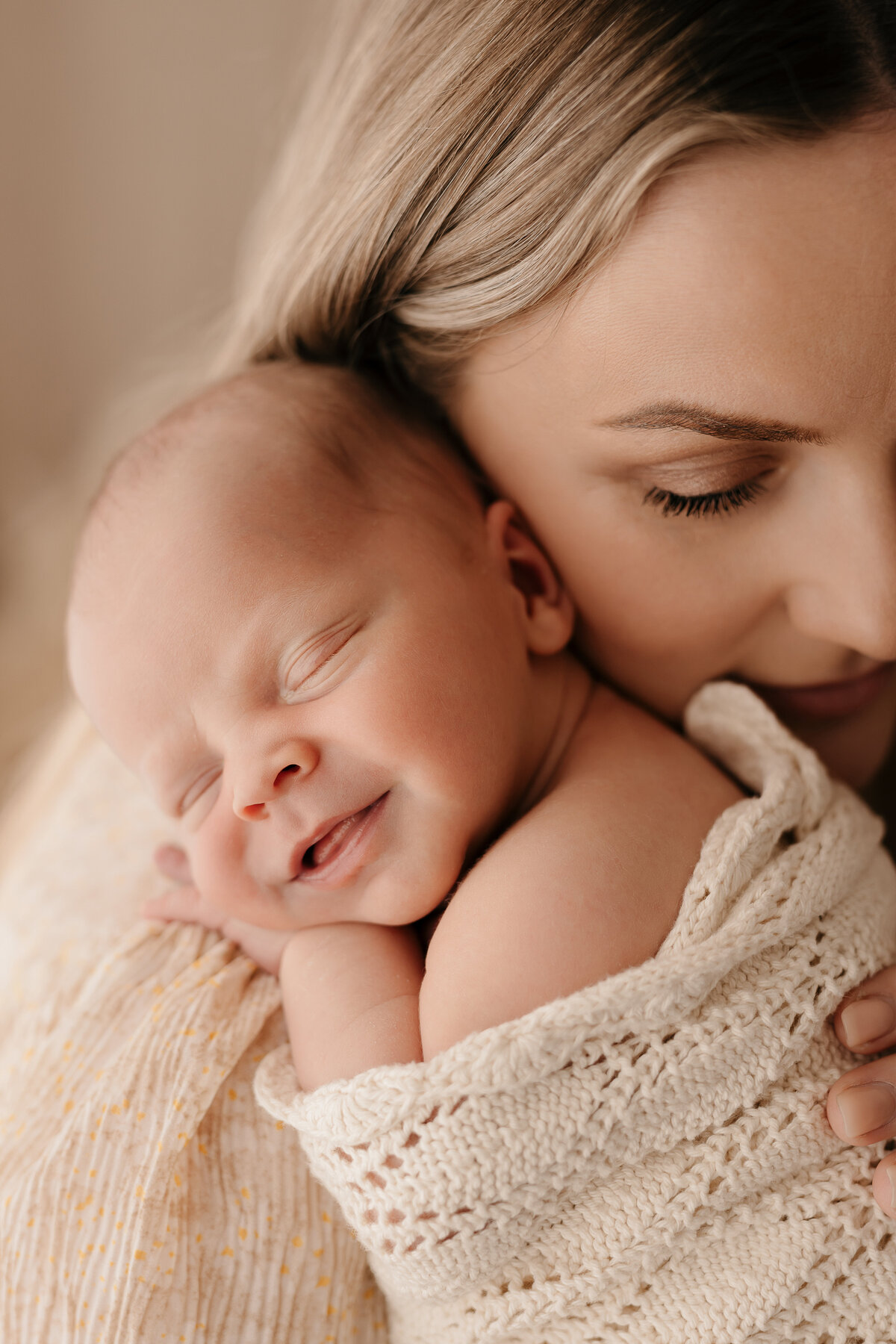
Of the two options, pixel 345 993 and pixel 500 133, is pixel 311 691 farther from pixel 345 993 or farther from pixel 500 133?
pixel 500 133

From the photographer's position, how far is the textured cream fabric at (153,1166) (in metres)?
0.87

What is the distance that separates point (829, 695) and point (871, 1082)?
1.59 ft

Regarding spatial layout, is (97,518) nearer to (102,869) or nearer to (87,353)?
(102,869)

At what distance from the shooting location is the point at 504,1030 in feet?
2.68

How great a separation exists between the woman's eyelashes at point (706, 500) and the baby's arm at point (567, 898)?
9.9 inches

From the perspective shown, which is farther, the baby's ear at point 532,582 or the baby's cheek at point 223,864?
the baby's ear at point 532,582

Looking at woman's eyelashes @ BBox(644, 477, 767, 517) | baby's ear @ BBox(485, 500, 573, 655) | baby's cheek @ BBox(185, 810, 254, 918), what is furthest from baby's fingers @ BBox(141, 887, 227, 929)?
woman's eyelashes @ BBox(644, 477, 767, 517)

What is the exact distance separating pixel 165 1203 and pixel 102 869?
0.46 m

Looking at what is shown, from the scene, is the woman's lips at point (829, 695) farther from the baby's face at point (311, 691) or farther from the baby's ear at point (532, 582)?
the baby's face at point (311, 691)

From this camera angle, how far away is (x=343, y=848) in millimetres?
983

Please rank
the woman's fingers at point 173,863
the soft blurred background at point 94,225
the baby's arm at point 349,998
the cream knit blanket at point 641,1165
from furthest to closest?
the soft blurred background at point 94,225, the woman's fingers at point 173,863, the baby's arm at point 349,998, the cream knit blanket at point 641,1165

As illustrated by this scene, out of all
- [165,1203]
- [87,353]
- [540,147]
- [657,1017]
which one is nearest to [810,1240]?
[657,1017]

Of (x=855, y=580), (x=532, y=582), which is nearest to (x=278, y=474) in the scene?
(x=532, y=582)

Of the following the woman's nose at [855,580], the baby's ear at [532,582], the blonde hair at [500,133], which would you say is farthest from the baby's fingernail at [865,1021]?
the blonde hair at [500,133]
